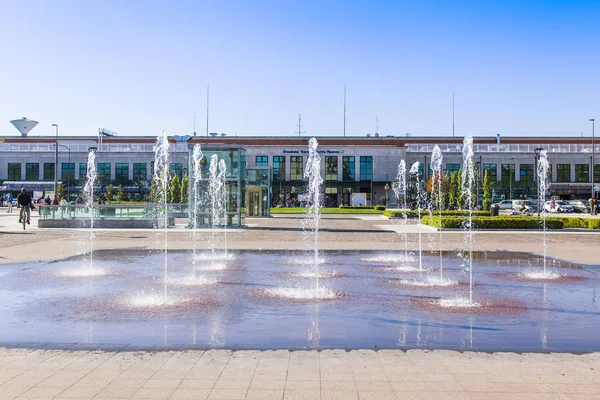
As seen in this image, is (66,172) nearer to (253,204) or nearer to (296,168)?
(296,168)

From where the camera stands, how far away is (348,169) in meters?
75.2

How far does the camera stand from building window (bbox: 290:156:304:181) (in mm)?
75688

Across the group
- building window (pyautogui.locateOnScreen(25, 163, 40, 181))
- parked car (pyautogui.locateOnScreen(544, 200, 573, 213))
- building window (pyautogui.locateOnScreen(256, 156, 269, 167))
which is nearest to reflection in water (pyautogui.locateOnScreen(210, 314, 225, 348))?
parked car (pyautogui.locateOnScreen(544, 200, 573, 213))

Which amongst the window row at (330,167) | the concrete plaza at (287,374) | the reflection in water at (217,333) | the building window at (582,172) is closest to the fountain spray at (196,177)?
the reflection in water at (217,333)

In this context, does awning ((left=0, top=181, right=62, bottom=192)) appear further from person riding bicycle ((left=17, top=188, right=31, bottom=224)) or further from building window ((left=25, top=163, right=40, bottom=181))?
person riding bicycle ((left=17, top=188, right=31, bottom=224))

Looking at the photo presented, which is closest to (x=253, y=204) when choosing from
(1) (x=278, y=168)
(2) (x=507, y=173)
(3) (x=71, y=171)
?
(1) (x=278, y=168)

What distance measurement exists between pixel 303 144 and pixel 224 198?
51672 mm

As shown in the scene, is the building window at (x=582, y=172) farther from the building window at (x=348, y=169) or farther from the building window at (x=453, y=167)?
the building window at (x=348, y=169)

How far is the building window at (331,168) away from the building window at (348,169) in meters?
1.09

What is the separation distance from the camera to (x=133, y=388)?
17.1 ft

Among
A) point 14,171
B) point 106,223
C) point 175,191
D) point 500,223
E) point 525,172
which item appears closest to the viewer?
point 500,223

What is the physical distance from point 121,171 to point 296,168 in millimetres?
21979

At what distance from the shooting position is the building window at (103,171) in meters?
75.4

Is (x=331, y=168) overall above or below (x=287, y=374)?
above
